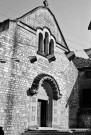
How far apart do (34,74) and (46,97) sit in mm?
2112

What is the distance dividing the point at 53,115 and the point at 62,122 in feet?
4.61

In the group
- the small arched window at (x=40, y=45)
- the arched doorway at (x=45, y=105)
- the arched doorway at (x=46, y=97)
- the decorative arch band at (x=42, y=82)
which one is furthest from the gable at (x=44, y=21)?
the arched doorway at (x=45, y=105)

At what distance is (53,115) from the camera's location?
15734 millimetres

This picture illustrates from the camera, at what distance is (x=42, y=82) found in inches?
590

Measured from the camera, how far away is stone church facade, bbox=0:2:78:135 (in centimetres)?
1281

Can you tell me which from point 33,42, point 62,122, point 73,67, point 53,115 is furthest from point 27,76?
point 73,67

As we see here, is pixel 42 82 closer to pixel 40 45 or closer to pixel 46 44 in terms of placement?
pixel 40 45

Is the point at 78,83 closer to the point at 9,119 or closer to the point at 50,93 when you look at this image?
the point at 50,93

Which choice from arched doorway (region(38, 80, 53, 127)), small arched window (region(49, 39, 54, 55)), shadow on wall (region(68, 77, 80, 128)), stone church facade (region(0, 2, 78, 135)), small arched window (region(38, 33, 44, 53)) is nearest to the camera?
stone church facade (region(0, 2, 78, 135))

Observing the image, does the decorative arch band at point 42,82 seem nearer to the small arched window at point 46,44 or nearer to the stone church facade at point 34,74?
the stone church facade at point 34,74

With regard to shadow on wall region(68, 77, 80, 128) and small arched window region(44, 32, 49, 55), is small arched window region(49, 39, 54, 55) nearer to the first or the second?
small arched window region(44, 32, 49, 55)

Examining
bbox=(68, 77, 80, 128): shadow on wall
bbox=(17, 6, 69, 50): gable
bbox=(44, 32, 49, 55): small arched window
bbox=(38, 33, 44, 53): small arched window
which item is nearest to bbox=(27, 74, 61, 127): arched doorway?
bbox=(38, 33, 44, 53): small arched window

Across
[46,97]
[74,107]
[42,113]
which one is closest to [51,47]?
[46,97]

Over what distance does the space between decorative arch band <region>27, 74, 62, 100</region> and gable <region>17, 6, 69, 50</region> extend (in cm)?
342
